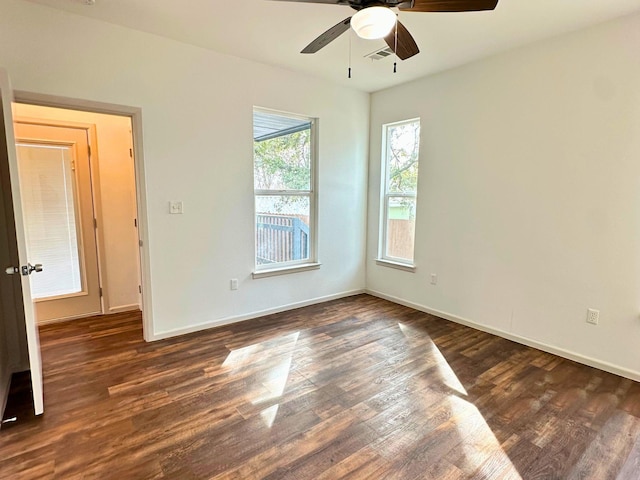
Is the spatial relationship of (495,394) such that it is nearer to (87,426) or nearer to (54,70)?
(87,426)

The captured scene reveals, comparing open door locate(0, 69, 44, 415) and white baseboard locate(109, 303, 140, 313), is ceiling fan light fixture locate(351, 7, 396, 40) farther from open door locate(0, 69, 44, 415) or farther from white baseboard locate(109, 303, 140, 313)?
white baseboard locate(109, 303, 140, 313)

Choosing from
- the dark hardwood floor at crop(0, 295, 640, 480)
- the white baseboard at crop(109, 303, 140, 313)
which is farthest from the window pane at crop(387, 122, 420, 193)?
the white baseboard at crop(109, 303, 140, 313)

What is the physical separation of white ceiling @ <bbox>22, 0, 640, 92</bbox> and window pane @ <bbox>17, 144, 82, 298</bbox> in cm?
166

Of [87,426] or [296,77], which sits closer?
[87,426]

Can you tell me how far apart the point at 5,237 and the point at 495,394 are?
367 centimetres

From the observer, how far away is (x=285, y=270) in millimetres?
4035

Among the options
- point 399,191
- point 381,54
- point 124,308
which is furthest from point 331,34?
point 124,308

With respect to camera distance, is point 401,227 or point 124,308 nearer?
point 124,308

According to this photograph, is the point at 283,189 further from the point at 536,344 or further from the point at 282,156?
the point at 536,344

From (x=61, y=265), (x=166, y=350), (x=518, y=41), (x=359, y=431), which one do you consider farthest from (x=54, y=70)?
(x=518, y=41)

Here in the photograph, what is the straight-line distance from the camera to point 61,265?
12.2ft

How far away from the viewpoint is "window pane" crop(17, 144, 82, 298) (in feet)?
11.5

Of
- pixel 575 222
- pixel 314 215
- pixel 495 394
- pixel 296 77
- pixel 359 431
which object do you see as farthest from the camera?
pixel 314 215

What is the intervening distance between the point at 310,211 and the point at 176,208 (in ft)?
5.38
